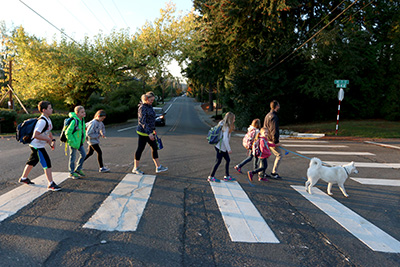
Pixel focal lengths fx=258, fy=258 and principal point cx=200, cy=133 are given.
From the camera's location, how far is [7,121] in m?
16.5

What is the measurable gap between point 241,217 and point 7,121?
58.9 ft

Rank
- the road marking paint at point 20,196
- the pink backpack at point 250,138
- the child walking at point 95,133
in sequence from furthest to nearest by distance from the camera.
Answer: the child walking at point 95,133
the pink backpack at point 250,138
the road marking paint at point 20,196

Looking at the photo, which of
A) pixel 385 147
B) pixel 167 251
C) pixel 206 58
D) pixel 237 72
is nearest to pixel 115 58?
pixel 206 58

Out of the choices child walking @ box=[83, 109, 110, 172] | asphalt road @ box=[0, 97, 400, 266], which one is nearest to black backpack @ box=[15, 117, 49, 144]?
asphalt road @ box=[0, 97, 400, 266]

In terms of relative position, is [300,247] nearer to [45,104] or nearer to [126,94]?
[45,104]

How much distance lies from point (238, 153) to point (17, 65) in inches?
840

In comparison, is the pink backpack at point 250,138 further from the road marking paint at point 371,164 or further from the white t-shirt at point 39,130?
the white t-shirt at point 39,130

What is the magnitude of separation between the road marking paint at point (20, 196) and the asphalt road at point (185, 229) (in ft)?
0.55

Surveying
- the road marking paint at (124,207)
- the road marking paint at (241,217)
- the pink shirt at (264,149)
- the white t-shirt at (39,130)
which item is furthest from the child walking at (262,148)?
the white t-shirt at (39,130)

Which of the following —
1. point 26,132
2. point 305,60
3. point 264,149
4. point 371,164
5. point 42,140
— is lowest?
point 371,164

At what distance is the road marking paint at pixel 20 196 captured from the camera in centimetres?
421

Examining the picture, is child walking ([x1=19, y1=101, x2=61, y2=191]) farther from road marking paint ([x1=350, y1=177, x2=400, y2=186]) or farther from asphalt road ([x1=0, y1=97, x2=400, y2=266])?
road marking paint ([x1=350, y1=177, x2=400, y2=186])

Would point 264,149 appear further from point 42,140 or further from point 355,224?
point 42,140

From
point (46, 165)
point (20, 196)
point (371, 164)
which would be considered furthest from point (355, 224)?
point (20, 196)
